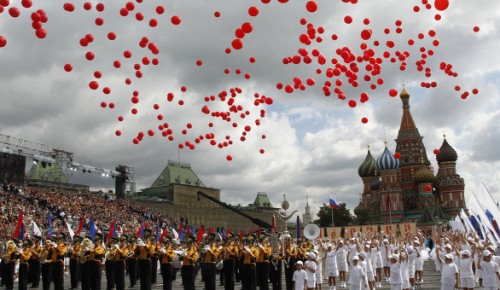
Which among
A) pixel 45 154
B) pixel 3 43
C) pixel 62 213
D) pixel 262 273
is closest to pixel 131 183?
pixel 45 154

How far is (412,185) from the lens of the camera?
9506 centimetres

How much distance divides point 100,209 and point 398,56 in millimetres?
39819

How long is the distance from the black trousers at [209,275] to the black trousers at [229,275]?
0.60 m

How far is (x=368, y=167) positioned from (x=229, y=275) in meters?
91.9

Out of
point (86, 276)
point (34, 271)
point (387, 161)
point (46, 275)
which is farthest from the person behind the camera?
point (387, 161)

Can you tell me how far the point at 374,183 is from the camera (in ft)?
334

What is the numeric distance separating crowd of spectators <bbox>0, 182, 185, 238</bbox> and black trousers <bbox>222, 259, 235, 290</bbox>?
758 inches

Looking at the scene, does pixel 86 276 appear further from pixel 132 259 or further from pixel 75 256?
pixel 132 259

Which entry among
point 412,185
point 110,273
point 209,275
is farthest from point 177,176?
point 209,275

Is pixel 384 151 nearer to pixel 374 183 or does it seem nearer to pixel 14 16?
pixel 374 183

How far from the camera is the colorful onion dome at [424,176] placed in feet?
302

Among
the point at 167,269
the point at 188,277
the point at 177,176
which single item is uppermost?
the point at 177,176

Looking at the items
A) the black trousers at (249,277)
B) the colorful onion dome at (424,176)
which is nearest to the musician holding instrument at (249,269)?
the black trousers at (249,277)

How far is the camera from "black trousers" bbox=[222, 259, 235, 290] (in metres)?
18.4
